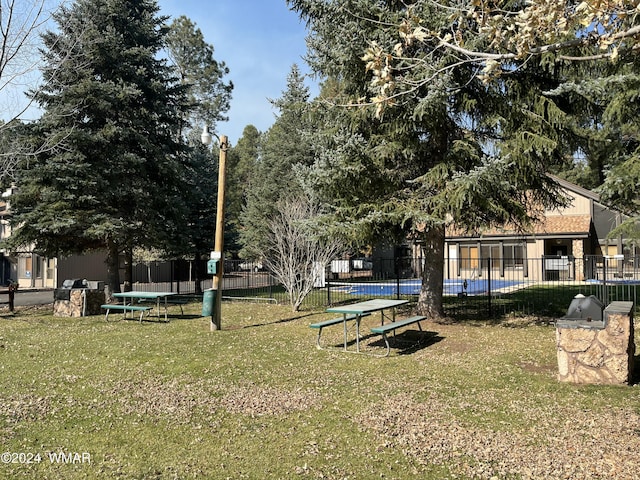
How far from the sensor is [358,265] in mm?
27766

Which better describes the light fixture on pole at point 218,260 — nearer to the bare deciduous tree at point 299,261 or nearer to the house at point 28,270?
the bare deciduous tree at point 299,261

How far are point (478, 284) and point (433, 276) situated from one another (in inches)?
604

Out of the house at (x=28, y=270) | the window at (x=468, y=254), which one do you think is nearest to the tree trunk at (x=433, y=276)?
the window at (x=468, y=254)

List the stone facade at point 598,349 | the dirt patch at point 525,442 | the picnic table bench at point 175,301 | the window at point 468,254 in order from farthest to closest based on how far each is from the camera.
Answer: the window at point 468,254 → the picnic table bench at point 175,301 → the stone facade at point 598,349 → the dirt patch at point 525,442

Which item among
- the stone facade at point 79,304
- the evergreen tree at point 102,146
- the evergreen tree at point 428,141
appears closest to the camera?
the evergreen tree at point 428,141

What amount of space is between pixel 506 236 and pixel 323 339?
71.0ft

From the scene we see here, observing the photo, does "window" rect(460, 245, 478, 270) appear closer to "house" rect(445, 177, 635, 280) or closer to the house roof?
"house" rect(445, 177, 635, 280)

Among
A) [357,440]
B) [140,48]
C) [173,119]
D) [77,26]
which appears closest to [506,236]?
[173,119]

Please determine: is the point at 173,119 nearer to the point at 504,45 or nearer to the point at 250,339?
the point at 250,339

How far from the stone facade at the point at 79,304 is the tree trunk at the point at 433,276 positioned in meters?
9.15

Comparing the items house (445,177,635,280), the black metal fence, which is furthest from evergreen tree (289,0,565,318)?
house (445,177,635,280)

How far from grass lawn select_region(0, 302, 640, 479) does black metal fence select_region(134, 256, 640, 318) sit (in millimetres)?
4912

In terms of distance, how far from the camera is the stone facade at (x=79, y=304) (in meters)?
13.3

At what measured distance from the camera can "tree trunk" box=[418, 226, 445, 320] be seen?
11016mm
